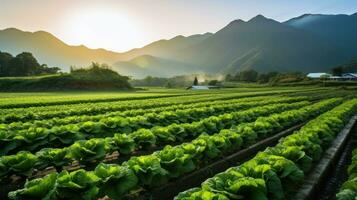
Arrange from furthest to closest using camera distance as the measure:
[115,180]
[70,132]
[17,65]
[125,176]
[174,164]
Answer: [17,65]
[70,132]
[174,164]
[125,176]
[115,180]

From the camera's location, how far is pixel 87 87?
217ft

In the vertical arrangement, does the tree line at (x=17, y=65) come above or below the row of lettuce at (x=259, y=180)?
above

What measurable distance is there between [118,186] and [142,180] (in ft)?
2.03

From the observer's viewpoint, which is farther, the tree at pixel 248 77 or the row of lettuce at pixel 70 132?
the tree at pixel 248 77

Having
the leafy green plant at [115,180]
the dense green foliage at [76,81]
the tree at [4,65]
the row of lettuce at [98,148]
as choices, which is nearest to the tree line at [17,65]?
the tree at [4,65]

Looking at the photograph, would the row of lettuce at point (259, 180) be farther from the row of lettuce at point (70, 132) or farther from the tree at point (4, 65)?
the tree at point (4, 65)

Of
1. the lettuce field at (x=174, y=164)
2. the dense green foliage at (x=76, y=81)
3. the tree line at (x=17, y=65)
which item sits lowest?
the lettuce field at (x=174, y=164)

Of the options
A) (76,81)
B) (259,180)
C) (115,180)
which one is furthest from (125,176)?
(76,81)

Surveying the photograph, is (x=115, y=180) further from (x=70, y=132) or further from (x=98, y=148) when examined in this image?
(x=70, y=132)

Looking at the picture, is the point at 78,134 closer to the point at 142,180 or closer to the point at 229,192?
the point at 142,180

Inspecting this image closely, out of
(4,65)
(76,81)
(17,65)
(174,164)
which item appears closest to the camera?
(174,164)

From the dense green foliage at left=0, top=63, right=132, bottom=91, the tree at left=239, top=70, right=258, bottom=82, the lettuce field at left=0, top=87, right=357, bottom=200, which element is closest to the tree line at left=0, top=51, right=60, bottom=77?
the dense green foliage at left=0, top=63, right=132, bottom=91

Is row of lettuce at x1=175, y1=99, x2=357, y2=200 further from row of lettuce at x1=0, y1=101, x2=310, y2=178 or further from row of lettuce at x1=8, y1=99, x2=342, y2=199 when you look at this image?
row of lettuce at x1=0, y1=101, x2=310, y2=178

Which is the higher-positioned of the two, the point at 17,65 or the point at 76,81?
the point at 17,65
